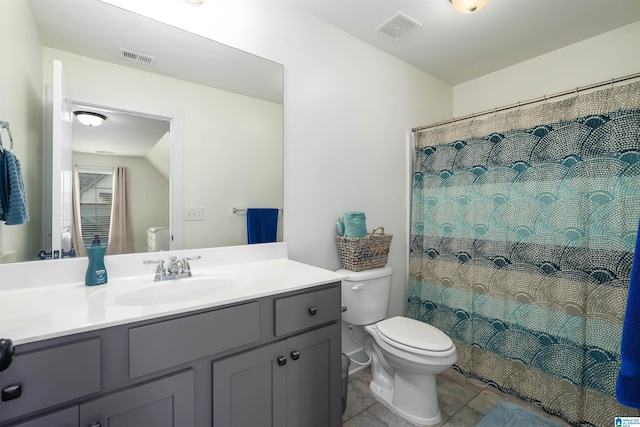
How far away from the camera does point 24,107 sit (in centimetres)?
106

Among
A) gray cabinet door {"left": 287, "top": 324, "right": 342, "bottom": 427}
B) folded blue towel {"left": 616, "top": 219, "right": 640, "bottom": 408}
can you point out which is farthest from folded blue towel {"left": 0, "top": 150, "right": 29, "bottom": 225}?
folded blue towel {"left": 616, "top": 219, "right": 640, "bottom": 408}

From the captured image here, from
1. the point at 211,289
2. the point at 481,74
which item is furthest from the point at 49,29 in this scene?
the point at 481,74

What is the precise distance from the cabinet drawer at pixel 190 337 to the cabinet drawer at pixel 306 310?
0.09 metres

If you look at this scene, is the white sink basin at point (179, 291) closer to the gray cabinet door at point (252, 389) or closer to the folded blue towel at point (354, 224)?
the gray cabinet door at point (252, 389)

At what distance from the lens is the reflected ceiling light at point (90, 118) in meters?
1.17

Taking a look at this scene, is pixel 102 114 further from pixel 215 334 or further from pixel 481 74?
pixel 481 74

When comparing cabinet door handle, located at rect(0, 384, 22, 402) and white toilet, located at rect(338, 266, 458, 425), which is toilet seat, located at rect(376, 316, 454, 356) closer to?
white toilet, located at rect(338, 266, 458, 425)

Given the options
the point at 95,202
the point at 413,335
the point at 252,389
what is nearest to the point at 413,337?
the point at 413,335

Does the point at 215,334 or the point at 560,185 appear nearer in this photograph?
the point at 215,334

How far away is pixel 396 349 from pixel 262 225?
39.0 inches

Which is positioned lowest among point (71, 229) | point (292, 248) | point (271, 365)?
point (271, 365)

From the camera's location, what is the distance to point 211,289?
1290 mm

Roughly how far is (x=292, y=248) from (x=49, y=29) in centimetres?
143

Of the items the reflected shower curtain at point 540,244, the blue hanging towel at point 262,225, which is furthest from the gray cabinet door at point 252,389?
the reflected shower curtain at point 540,244
